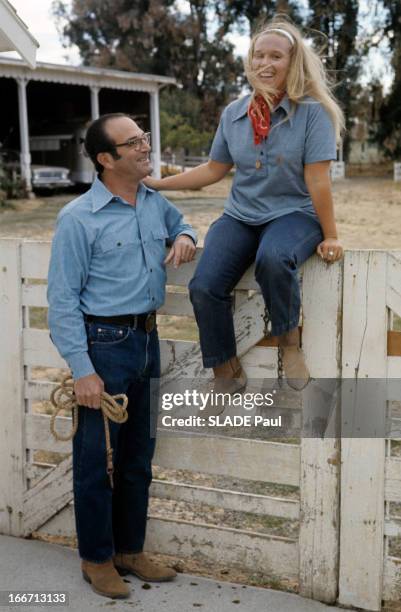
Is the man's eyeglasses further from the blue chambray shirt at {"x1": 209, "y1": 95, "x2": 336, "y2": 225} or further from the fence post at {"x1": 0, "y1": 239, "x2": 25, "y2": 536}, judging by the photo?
the fence post at {"x1": 0, "y1": 239, "x2": 25, "y2": 536}

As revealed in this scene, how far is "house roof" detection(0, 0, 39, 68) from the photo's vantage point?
3635 mm

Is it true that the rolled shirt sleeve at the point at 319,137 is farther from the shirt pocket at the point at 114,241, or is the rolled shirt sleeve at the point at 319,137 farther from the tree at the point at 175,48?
the tree at the point at 175,48

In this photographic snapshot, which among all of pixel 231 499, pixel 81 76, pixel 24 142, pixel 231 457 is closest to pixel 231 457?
pixel 231 457

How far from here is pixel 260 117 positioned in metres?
2.97

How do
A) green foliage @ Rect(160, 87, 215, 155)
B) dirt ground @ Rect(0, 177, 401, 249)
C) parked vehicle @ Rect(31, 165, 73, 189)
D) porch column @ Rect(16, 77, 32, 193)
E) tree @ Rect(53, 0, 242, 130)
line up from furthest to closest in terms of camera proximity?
1. tree @ Rect(53, 0, 242, 130)
2. green foliage @ Rect(160, 87, 215, 155)
3. parked vehicle @ Rect(31, 165, 73, 189)
4. porch column @ Rect(16, 77, 32, 193)
5. dirt ground @ Rect(0, 177, 401, 249)

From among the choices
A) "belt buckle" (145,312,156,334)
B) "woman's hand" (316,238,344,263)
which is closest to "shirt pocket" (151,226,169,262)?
"belt buckle" (145,312,156,334)

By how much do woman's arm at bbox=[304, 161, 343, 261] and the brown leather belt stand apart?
707mm

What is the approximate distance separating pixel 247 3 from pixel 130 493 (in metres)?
36.4

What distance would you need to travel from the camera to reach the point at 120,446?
10.6 ft

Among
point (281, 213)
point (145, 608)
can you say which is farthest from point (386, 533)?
point (281, 213)

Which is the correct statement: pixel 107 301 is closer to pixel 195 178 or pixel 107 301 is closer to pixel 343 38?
pixel 195 178

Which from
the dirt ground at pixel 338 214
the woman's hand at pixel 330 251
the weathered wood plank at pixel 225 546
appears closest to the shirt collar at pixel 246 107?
the woman's hand at pixel 330 251

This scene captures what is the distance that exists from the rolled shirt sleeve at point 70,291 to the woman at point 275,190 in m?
0.43

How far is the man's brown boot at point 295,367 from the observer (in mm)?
2980
